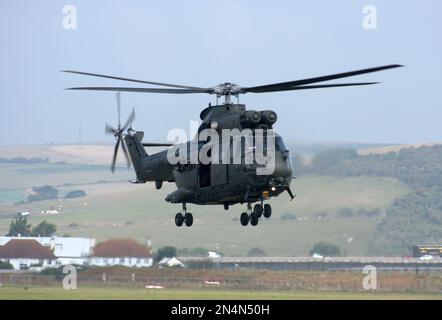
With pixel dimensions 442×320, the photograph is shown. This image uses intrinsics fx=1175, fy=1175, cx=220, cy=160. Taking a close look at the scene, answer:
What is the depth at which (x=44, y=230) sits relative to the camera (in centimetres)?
8594

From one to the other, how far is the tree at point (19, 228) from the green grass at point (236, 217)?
1.07 metres

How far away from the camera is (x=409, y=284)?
2761 inches

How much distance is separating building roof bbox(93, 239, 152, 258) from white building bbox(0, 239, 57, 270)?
553 cm

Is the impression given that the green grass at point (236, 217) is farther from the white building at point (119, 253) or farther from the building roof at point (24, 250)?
the white building at point (119, 253)

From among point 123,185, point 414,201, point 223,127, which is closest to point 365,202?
point 414,201

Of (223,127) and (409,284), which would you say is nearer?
(223,127)

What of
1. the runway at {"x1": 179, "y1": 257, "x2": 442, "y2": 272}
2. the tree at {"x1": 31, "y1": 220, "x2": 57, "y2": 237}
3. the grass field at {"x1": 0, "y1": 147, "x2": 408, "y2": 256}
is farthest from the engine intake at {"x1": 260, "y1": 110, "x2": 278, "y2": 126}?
the tree at {"x1": 31, "y1": 220, "x2": 57, "y2": 237}

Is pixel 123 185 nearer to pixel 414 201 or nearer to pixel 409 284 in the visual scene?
pixel 414 201

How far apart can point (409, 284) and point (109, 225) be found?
74.8 ft

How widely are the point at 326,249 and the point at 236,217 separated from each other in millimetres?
13145

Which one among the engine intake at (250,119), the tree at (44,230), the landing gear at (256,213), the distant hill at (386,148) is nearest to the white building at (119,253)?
the tree at (44,230)
